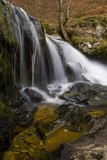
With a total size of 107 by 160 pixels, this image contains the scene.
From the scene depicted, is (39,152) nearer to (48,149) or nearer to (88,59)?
(48,149)

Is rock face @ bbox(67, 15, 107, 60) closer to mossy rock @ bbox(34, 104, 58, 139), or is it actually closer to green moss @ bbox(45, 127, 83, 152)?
mossy rock @ bbox(34, 104, 58, 139)

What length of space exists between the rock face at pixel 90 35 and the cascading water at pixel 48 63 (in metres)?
0.52

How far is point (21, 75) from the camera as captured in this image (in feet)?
34.2

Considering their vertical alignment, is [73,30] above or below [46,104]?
above

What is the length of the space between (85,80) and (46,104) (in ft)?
12.3

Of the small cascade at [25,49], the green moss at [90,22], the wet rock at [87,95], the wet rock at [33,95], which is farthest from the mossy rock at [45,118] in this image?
the green moss at [90,22]

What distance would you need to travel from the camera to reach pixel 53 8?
88.3 ft

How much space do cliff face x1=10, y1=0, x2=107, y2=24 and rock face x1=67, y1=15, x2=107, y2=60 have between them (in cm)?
618

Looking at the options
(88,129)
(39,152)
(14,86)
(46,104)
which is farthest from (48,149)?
(14,86)

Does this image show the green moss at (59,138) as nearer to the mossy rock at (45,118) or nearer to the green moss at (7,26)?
the mossy rock at (45,118)

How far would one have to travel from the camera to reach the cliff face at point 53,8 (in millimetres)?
24484

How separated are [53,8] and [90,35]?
11430mm

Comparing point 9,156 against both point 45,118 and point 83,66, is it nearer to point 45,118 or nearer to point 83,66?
point 45,118

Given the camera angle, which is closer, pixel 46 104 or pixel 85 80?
pixel 46 104
